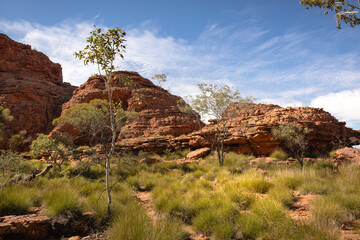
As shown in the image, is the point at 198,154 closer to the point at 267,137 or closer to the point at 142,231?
the point at 267,137

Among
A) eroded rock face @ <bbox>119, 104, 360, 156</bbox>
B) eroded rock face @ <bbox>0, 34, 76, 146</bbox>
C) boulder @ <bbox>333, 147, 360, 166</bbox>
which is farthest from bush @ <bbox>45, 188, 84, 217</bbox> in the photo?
eroded rock face @ <bbox>0, 34, 76, 146</bbox>

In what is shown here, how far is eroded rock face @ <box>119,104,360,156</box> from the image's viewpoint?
1797 cm

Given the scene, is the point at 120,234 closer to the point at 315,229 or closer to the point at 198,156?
the point at 315,229

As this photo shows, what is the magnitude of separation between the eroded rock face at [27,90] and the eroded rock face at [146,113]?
3.87 m

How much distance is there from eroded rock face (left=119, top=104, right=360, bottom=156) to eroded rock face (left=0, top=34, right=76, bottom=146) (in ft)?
54.6

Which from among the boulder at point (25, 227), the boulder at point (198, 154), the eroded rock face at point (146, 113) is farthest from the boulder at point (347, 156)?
the eroded rock face at point (146, 113)

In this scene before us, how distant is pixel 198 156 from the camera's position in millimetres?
17344

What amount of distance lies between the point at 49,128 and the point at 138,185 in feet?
81.0

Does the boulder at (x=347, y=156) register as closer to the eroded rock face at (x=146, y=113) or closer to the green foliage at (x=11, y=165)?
the eroded rock face at (x=146, y=113)

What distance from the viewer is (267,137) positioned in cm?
1770

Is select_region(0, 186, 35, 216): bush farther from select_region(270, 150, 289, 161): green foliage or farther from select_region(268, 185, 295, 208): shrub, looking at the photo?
select_region(270, 150, 289, 161): green foliage

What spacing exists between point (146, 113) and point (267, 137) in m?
16.7

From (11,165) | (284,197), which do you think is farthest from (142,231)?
(11,165)

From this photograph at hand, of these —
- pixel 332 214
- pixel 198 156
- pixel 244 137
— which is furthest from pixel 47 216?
pixel 244 137
